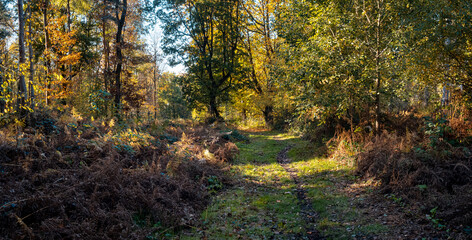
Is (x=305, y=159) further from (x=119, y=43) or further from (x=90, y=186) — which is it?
(x=119, y=43)

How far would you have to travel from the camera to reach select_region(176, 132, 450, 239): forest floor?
18.4 feet

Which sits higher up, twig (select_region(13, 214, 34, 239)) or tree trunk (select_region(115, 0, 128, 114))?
tree trunk (select_region(115, 0, 128, 114))

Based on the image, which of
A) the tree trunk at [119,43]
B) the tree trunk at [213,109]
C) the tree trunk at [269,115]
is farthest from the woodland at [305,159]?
the tree trunk at [269,115]

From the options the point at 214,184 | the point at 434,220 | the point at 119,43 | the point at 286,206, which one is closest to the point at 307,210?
the point at 286,206

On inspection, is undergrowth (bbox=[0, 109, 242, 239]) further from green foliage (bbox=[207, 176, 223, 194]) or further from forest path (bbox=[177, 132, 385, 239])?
forest path (bbox=[177, 132, 385, 239])

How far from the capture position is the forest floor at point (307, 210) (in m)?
5.61

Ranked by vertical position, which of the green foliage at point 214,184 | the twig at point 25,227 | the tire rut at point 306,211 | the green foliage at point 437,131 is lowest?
the tire rut at point 306,211

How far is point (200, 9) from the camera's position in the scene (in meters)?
25.1

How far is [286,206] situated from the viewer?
7352 mm

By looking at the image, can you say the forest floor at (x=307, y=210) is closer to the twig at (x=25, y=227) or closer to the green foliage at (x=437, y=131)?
the green foliage at (x=437, y=131)

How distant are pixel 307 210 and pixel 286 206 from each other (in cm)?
58

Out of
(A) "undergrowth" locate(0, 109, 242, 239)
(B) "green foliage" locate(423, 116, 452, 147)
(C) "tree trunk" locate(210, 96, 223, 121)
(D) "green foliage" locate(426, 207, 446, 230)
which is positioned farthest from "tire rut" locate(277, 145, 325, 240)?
(C) "tree trunk" locate(210, 96, 223, 121)

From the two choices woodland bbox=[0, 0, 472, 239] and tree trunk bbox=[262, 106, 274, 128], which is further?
tree trunk bbox=[262, 106, 274, 128]

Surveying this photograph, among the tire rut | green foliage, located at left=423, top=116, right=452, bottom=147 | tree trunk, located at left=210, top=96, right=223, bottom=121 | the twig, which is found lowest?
the tire rut
